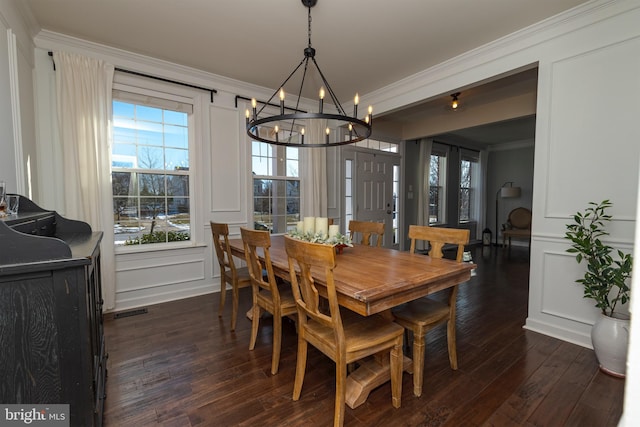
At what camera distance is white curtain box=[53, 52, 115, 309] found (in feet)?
8.90

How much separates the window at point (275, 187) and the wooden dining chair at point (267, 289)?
1881mm

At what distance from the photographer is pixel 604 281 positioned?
6.75 ft

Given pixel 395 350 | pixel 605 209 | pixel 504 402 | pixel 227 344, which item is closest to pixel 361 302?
pixel 395 350

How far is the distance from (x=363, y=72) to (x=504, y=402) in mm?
3434

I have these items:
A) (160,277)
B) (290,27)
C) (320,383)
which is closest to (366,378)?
(320,383)

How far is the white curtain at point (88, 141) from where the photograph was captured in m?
2.71

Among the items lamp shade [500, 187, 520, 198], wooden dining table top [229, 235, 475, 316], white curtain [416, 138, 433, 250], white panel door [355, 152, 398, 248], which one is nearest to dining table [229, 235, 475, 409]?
wooden dining table top [229, 235, 475, 316]

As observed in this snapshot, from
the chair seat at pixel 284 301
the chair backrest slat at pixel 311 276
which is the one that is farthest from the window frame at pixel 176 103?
the chair backrest slat at pixel 311 276

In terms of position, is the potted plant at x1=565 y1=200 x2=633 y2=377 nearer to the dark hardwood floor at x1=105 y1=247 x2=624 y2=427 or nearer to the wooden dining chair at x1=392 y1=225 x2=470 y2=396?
the dark hardwood floor at x1=105 y1=247 x2=624 y2=427

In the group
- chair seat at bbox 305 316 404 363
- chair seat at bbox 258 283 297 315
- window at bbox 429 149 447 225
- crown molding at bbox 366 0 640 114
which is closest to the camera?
chair seat at bbox 305 316 404 363

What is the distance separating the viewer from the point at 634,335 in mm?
465

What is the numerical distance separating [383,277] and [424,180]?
4.87 metres

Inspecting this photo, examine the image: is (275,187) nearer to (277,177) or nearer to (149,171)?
(277,177)

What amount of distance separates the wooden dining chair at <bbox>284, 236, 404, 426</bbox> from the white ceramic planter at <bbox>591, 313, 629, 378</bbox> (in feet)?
5.09
